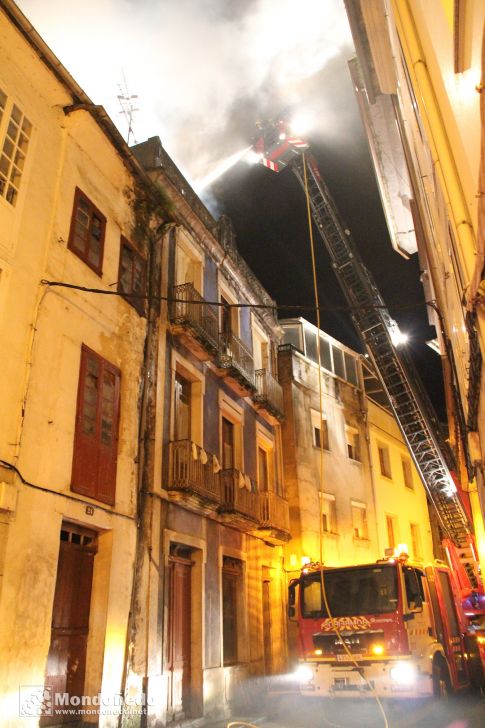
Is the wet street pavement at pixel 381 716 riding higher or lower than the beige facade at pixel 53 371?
lower

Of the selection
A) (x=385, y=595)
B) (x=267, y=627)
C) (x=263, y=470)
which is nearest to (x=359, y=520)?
(x=263, y=470)

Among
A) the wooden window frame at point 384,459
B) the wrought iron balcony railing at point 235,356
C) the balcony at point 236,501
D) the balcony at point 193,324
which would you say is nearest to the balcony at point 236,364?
the wrought iron balcony railing at point 235,356

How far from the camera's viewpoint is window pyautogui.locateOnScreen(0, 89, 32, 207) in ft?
31.9

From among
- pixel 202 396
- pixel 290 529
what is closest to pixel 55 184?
pixel 202 396

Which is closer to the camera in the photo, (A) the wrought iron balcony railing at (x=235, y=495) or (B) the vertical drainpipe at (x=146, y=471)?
(B) the vertical drainpipe at (x=146, y=471)

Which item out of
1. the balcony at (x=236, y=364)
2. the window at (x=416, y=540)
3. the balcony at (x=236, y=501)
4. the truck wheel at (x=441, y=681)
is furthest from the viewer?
the window at (x=416, y=540)

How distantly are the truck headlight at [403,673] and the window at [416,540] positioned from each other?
1735cm

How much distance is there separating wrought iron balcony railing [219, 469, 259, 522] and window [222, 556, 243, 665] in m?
1.42

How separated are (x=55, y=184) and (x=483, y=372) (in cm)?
836

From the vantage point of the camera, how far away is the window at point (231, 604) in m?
14.5

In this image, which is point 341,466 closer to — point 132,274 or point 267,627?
point 267,627

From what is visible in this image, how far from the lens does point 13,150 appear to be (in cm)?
1002

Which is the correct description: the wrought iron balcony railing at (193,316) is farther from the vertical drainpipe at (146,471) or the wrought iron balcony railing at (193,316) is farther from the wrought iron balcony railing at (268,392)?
the wrought iron balcony railing at (268,392)

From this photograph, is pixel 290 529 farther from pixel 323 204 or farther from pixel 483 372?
pixel 483 372
